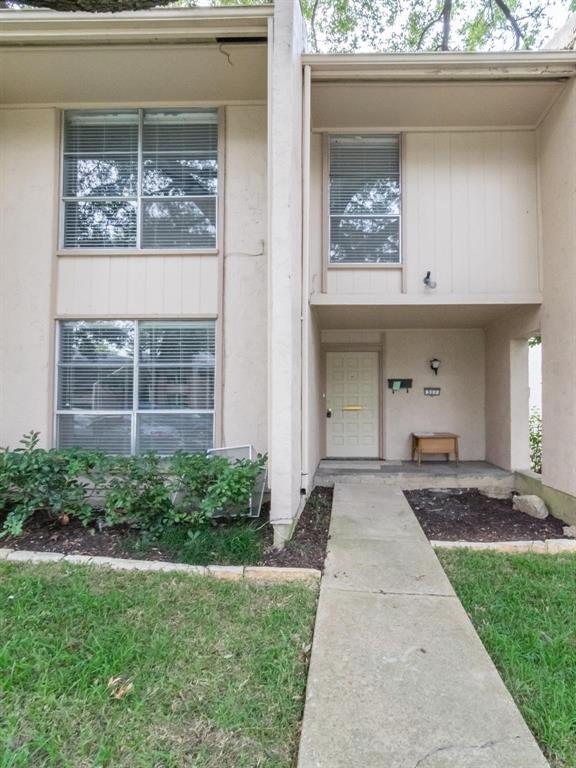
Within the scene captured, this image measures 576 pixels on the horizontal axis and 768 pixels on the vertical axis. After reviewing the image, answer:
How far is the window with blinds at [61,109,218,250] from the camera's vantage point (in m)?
5.21

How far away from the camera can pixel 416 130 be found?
5.66 m

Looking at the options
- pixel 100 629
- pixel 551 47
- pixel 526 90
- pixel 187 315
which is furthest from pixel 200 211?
pixel 551 47

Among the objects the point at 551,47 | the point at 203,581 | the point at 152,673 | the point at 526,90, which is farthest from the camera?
the point at 551,47

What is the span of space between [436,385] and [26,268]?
648 cm

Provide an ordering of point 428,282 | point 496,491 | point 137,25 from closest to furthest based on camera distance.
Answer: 1. point 137,25
2. point 428,282
3. point 496,491

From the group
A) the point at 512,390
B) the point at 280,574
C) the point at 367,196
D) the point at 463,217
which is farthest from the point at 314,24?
the point at 280,574

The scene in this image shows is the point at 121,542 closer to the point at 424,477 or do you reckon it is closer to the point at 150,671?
the point at 150,671

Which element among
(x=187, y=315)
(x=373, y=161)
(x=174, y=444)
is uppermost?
(x=373, y=161)

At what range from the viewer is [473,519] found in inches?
193

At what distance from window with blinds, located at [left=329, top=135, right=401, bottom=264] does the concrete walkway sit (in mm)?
4033

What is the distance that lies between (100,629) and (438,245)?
561cm

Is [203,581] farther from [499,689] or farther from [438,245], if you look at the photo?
[438,245]

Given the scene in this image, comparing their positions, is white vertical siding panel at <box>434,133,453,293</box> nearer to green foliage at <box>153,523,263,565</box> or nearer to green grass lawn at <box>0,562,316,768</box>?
green foliage at <box>153,523,263,565</box>

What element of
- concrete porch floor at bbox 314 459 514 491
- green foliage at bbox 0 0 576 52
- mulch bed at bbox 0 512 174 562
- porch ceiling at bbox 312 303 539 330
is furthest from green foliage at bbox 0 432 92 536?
green foliage at bbox 0 0 576 52
